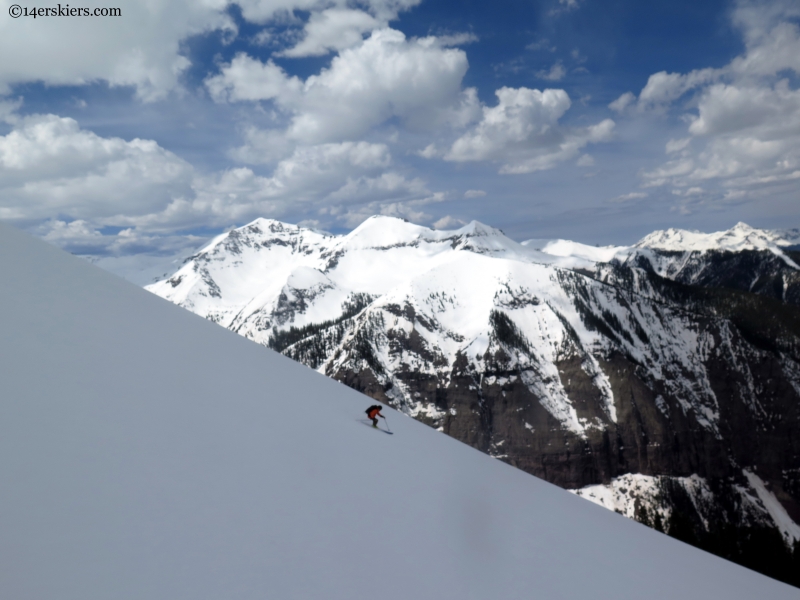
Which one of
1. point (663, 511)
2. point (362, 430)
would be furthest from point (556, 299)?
point (362, 430)

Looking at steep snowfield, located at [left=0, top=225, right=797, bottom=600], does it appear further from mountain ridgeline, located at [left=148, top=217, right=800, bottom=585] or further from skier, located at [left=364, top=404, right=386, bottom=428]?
mountain ridgeline, located at [left=148, top=217, right=800, bottom=585]

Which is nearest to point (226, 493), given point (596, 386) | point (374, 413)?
point (374, 413)

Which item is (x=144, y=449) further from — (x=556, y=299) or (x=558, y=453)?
(x=556, y=299)

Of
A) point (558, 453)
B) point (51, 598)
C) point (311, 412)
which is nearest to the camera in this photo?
point (51, 598)

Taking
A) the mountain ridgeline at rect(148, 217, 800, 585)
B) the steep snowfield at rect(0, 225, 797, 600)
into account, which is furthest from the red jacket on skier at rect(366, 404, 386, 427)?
the mountain ridgeline at rect(148, 217, 800, 585)

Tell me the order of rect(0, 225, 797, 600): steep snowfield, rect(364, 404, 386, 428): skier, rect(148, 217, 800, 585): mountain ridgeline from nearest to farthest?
rect(0, 225, 797, 600): steep snowfield, rect(364, 404, 386, 428): skier, rect(148, 217, 800, 585): mountain ridgeline

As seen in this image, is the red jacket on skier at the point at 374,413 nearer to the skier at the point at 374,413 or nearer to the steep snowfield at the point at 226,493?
the skier at the point at 374,413

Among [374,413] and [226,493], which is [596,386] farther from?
[226,493]

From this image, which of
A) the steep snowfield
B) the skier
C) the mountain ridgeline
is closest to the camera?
the steep snowfield
